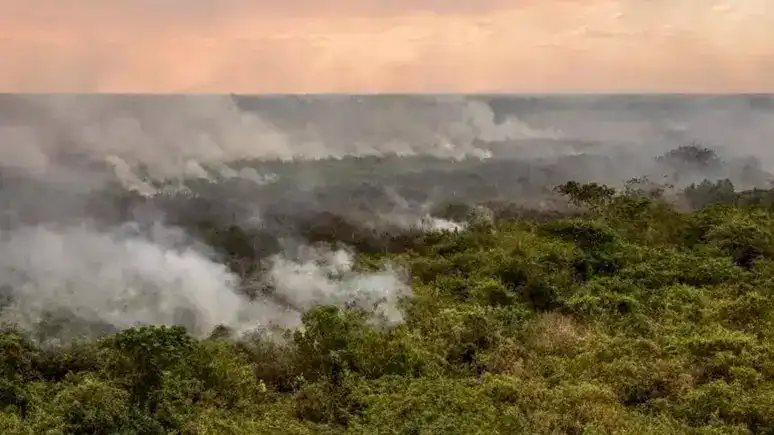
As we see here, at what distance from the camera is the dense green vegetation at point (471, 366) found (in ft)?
39.7

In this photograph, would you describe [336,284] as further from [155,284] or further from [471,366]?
[471,366]

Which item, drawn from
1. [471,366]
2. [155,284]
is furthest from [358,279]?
[471,366]

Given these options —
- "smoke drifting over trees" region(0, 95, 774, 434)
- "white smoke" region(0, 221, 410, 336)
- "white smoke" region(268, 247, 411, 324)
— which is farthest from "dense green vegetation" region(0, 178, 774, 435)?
"white smoke" region(0, 221, 410, 336)

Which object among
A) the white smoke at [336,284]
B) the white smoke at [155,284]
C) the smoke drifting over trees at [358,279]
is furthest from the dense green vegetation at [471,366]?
the white smoke at [155,284]

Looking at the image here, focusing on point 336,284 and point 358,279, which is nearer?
point 336,284

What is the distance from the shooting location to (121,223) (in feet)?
89.2

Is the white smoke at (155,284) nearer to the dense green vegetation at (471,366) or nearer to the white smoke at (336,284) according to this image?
the white smoke at (336,284)

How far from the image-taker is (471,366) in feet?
47.4

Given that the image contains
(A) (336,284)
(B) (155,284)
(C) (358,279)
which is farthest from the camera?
(B) (155,284)

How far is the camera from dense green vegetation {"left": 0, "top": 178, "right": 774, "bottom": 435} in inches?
476

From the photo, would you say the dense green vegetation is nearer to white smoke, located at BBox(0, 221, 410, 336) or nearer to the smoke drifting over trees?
the smoke drifting over trees

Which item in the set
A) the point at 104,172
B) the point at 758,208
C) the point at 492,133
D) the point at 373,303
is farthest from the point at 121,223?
the point at 492,133

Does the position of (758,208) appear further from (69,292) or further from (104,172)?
(104,172)

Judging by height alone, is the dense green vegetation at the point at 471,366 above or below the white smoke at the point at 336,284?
below
